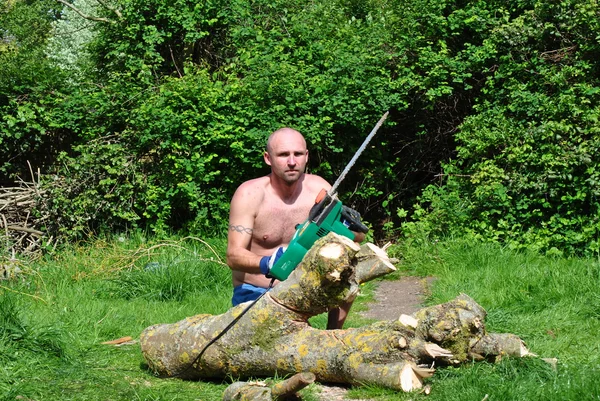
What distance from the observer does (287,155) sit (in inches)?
218

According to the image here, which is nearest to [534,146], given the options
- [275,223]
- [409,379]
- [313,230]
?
[275,223]

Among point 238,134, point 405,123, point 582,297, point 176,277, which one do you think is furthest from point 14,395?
point 405,123

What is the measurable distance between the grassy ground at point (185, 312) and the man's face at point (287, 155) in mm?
1253

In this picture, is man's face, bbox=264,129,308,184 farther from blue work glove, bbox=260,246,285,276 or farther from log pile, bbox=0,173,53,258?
log pile, bbox=0,173,53,258

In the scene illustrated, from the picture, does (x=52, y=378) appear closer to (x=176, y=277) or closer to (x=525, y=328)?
(x=176, y=277)

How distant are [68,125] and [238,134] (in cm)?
229

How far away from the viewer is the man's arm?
5.30m

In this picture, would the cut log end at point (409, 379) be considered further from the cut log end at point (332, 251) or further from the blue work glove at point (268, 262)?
the blue work glove at point (268, 262)

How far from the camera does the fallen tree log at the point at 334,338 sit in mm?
4473

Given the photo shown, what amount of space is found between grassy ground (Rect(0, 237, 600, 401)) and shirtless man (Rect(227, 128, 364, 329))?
819 mm

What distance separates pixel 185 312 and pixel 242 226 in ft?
5.17

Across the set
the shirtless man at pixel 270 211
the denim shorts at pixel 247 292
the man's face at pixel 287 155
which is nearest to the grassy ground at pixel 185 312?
the denim shorts at pixel 247 292

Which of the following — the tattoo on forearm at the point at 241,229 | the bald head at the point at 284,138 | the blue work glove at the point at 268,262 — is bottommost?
the blue work glove at the point at 268,262

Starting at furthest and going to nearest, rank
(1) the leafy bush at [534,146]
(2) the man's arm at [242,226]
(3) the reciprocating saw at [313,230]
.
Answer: (1) the leafy bush at [534,146] → (2) the man's arm at [242,226] → (3) the reciprocating saw at [313,230]
